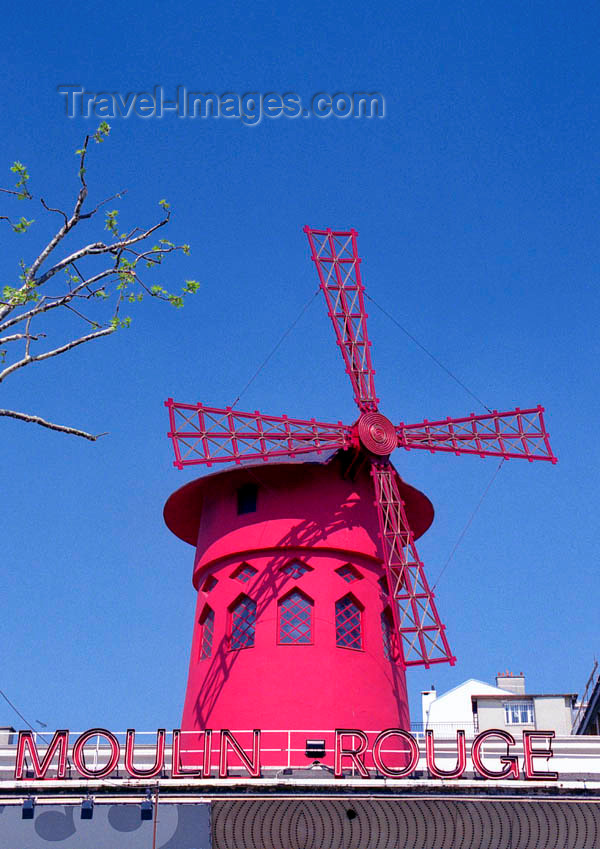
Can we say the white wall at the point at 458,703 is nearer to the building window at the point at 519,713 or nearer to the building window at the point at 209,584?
the building window at the point at 519,713

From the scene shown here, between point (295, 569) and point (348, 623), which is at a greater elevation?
point (295, 569)

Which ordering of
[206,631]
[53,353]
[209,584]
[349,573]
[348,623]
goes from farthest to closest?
[209,584]
[206,631]
[349,573]
[348,623]
[53,353]

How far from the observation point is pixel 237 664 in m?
17.1

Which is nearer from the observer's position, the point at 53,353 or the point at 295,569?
the point at 53,353

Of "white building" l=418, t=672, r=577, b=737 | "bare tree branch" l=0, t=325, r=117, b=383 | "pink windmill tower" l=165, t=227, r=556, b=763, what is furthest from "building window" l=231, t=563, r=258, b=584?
"white building" l=418, t=672, r=577, b=737

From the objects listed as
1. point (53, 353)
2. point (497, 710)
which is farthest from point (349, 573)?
point (497, 710)

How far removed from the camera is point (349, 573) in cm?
1777

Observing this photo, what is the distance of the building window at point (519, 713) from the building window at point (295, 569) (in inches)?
581

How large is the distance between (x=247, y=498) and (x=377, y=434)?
94.9 inches

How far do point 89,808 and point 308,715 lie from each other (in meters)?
3.75

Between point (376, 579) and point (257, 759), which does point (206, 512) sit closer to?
point (376, 579)

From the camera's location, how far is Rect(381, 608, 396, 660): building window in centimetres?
1773

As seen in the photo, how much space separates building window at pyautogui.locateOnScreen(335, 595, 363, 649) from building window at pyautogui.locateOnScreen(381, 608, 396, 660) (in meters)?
0.51

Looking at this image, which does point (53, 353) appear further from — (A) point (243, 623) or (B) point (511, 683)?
(B) point (511, 683)
